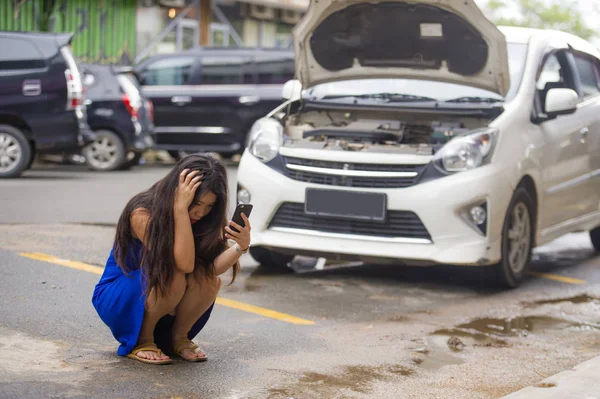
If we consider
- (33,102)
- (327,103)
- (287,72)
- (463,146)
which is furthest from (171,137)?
(463,146)

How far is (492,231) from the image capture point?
24.0ft

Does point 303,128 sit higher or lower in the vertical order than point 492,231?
higher

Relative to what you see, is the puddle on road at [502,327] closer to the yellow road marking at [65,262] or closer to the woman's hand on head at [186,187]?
the woman's hand on head at [186,187]

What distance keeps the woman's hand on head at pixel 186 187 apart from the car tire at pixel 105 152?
12.1 metres

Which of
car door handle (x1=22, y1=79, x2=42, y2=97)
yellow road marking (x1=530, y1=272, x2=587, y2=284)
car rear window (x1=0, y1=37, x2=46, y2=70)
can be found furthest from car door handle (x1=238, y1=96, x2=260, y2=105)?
yellow road marking (x1=530, y1=272, x2=587, y2=284)

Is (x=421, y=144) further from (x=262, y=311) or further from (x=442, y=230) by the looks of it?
(x=262, y=311)

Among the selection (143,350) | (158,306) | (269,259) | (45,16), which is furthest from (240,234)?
(45,16)

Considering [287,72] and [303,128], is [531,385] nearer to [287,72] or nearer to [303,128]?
[303,128]

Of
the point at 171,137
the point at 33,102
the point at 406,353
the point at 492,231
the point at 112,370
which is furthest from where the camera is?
the point at 171,137

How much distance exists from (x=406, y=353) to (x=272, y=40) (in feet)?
84.0

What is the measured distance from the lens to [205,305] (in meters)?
5.06

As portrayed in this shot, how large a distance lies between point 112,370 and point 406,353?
5.19ft

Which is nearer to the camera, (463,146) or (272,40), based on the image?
(463,146)

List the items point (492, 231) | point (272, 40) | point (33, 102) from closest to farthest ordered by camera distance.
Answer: point (492, 231) → point (33, 102) → point (272, 40)
